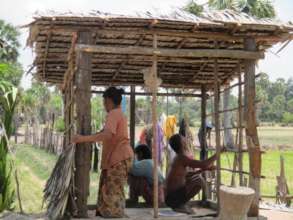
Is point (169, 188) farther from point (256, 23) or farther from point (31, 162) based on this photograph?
point (31, 162)

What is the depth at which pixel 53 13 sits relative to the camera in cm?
567

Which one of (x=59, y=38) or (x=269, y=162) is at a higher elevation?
(x=59, y=38)

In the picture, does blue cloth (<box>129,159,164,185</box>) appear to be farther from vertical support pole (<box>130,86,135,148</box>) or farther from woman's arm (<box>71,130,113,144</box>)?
woman's arm (<box>71,130,113,144</box>)

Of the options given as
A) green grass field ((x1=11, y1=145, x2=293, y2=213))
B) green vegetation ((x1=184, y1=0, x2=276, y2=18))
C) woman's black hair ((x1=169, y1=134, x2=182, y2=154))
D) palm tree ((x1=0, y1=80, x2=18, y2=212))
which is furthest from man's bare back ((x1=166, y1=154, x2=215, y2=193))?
green vegetation ((x1=184, y1=0, x2=276, y2=18))

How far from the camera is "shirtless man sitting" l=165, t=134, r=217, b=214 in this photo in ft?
23.3

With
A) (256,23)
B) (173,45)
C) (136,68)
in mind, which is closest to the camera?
(256,23)

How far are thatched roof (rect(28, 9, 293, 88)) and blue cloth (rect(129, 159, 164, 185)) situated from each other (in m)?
1.54

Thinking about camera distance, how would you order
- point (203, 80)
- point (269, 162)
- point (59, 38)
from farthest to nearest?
point (269, 162), point (203, 80), point (59, 38)

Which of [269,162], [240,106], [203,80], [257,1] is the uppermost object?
[257,1]

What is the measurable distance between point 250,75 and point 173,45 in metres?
1.14

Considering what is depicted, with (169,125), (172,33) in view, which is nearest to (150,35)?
(172,33)

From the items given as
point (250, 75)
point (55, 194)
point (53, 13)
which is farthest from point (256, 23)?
point (55, 194)

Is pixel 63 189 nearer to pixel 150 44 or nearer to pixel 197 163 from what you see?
pixel 197 163

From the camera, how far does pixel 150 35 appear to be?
21.6 ft
